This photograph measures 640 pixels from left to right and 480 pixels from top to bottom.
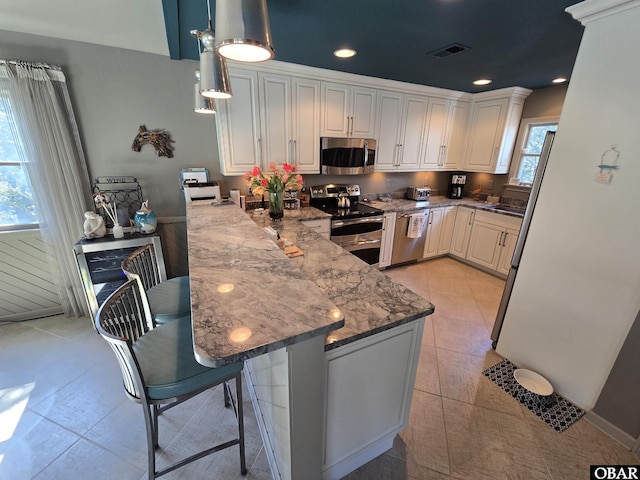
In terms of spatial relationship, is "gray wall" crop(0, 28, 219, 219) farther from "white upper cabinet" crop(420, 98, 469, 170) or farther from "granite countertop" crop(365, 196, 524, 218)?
"white upper cabinet" crop(420, 98, 469, 170)

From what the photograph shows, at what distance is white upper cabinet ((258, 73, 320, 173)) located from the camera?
274cm

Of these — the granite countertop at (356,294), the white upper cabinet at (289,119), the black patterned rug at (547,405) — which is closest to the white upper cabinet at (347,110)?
the white upper cabinet at (289,119)

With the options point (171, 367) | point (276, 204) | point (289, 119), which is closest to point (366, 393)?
point (171, 367)

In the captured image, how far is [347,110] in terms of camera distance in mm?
3162

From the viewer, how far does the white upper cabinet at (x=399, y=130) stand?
3416 mm

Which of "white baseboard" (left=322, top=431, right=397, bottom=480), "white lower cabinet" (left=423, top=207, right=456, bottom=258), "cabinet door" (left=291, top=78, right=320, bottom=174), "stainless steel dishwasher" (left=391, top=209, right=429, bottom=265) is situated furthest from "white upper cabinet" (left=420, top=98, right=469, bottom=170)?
"white baseboard" (left=322, top=431, right=397, bottom=480)

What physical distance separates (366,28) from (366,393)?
7.37 feet

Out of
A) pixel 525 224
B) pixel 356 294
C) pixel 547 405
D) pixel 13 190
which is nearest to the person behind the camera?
pixel 356 294

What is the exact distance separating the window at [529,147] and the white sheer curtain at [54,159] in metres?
5.24

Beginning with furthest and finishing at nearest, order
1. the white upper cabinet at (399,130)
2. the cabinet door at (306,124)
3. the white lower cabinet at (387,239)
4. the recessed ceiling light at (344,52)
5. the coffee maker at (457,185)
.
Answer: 1. the coffee maker at (457,185)
2. the white lower cabinet at (387,239)
3. the white upper cabinet at (399,130)
4. the cabinet door at (306,124)
5. the recessed ceiling light at (344,52)

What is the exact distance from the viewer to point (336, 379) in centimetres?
111

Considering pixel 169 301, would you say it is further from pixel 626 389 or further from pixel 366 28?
pixel 626 389

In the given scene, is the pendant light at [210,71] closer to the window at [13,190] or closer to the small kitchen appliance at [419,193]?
the window at [13,190]

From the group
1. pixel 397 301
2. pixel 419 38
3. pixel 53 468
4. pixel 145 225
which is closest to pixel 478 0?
pixel 419 38
